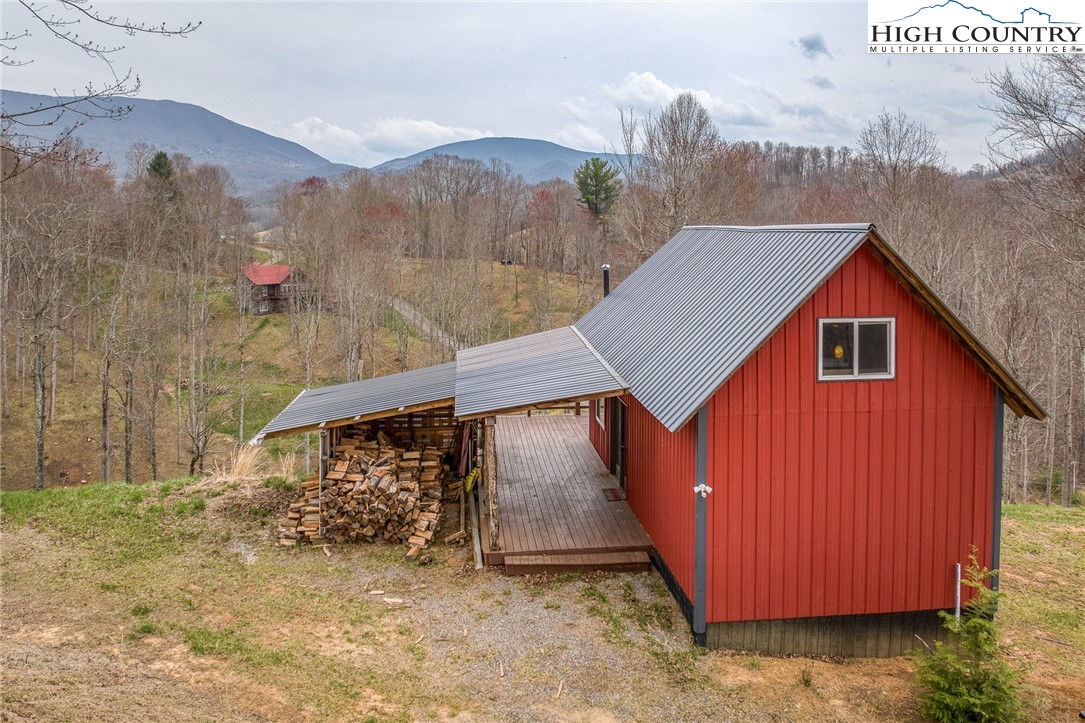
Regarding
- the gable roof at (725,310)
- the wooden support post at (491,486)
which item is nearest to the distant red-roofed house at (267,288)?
the wooden support post at (491,486)

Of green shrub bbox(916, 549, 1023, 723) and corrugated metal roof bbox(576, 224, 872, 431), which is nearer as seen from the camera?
green shrub bbox(916, 549, 1023, 723)

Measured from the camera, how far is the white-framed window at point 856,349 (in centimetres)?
810

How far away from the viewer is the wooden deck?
10.2m

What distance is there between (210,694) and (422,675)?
2143 millimetres

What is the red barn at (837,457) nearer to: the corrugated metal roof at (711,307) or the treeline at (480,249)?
the corrugated metal roof at (711,307)

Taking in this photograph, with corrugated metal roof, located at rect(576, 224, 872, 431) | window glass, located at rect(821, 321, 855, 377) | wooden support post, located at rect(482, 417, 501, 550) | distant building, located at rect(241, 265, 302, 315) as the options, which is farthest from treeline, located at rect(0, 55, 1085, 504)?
wooden support post, located at rect(482, 417, 501, 550)

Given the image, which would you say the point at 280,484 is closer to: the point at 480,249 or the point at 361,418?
the point at 361,418

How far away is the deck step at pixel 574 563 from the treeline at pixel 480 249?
43.9 feet

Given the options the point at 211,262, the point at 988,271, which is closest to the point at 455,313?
the point at 211,262

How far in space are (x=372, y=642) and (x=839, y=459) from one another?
20.2 feet

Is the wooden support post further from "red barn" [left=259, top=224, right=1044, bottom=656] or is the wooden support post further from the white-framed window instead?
the white-framed window

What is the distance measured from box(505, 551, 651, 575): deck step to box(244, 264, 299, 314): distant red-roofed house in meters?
34.9

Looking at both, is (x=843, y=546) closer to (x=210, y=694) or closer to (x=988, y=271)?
(x=210, y=694)

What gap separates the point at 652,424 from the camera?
10.4 metres
